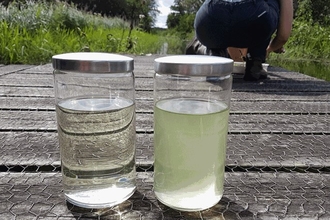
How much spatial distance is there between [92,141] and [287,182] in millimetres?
394

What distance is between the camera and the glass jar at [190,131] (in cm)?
47

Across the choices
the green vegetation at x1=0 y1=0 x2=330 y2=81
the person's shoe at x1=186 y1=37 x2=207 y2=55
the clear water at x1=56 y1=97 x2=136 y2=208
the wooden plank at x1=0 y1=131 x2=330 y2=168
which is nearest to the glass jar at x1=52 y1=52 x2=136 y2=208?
the clear water at x1=56 y1=97 x2=136 y2=208

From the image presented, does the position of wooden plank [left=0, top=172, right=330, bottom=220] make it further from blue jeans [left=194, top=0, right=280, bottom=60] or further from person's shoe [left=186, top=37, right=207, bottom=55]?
person's shoe [left=186, top=37, right=207, bottom=55]

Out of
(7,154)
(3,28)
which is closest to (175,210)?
(7,154)

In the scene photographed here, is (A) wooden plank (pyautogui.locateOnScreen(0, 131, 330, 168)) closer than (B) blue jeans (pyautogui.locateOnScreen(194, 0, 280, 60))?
Yes

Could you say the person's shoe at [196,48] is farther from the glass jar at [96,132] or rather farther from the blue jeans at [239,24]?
the glass jar at [96,132]

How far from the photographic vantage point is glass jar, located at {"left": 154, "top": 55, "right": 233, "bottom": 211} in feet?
1.55

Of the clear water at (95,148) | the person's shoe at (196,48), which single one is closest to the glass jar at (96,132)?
the clear water at (95,148)

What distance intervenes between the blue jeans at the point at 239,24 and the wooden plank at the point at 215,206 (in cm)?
114

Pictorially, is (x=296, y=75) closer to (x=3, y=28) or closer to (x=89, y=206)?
(x=89, y=206)

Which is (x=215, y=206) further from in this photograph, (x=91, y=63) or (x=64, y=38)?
(x=64, y=38)

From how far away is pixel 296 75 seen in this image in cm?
206

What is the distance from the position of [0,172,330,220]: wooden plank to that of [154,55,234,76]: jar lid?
227mm

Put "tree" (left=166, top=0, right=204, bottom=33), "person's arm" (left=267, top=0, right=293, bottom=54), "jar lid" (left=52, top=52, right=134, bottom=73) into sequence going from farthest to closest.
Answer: "tree" (left=166, top=0, right=204, bottom=33), "person's arm" (left=267, top=0, right=293, bottom=54), "jar lid" (left=52, top=52, right=134, bottom=73)
